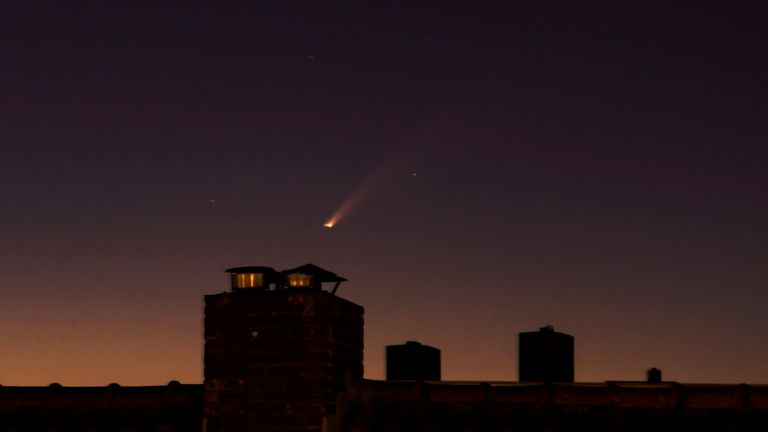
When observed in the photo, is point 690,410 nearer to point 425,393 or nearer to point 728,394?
point 728,394

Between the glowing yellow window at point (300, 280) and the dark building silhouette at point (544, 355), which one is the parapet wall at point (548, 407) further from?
the dark building silhouette at point (544, 355)

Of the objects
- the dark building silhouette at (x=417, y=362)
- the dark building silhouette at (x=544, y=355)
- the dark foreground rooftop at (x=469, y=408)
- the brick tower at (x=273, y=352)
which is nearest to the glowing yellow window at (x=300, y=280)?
the brick tower at (x=273, y=352)

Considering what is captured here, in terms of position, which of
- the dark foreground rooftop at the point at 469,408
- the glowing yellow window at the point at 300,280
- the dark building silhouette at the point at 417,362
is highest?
Result: the glowing yellow window at the point at 300,280

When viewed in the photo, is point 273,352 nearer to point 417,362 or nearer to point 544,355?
point 417,362

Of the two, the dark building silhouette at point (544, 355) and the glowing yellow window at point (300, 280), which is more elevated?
the glowing yellow window at point (300, 280)

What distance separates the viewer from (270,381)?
74.3 feet

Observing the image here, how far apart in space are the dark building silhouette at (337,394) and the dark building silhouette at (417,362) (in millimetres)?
6020

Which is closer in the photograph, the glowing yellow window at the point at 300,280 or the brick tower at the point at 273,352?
the brick tower at the point at 273,352

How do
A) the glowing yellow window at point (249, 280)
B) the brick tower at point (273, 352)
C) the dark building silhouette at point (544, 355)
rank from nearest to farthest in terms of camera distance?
the brick tower at point (273, 352)
the glowing yellow window at point (249, 280)
the dark building silhouette at point (544, 355)

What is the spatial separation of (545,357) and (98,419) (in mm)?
10760

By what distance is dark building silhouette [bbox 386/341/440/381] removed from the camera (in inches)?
1180

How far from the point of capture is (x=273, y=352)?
2269cm

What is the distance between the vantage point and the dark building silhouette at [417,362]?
30.0 meters

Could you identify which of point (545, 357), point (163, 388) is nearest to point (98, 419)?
point (163, 388)
